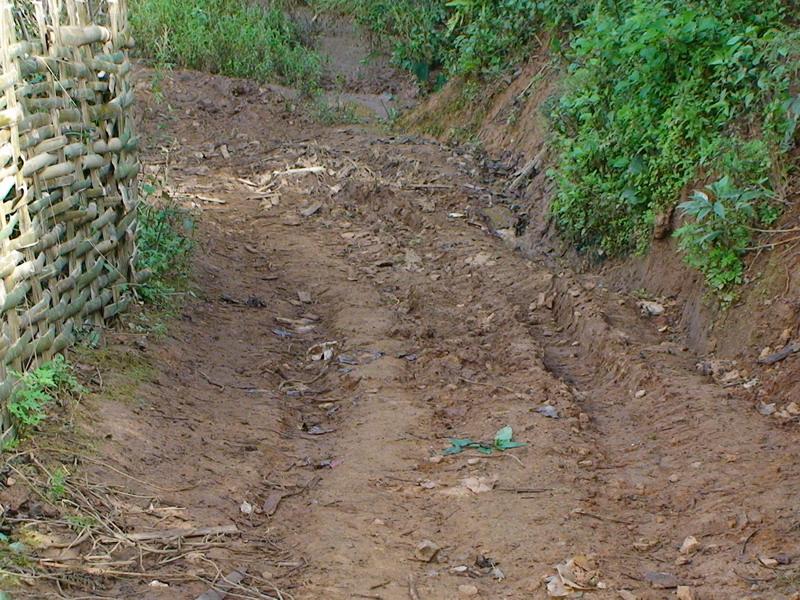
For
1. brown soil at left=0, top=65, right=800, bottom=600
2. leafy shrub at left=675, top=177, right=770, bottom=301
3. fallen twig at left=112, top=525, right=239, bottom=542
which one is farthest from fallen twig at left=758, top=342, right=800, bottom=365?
fallen twig at left=112, top=525, right=239, bottom=542

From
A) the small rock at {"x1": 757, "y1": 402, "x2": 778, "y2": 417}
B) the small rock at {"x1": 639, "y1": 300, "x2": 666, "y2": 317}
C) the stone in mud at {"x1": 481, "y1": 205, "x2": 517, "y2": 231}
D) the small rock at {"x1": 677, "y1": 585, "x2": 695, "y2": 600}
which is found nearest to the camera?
the small rock at {"x1": 677, "y1": 585, "x2": 695, "y2": 600}

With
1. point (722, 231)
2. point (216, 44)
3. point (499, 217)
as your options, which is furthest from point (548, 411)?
point (216, 44)

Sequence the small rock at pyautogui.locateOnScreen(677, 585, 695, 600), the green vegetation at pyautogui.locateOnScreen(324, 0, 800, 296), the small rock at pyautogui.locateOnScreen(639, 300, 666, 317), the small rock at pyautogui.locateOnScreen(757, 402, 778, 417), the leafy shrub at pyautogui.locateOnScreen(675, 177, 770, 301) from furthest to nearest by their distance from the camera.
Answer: the small rock at pyautogui.locateOnScreen(639, 300, 666, 317) → the green vegetation at pyautogui.locateOnScreen(324, 0, 800, 296) → the leafy shrub at pyautogui.locateOnScreen(675, 177, 770, 301) → the small rock at pyautogui.locateOnScreen(757, 402, 778, 417) → the small rock at pyautogui.locateOnScreen(677, 585, 695, 600)

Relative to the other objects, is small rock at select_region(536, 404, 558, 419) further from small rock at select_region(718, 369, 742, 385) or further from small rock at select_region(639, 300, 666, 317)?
small rock at select_region(639, 300, 666, 317)

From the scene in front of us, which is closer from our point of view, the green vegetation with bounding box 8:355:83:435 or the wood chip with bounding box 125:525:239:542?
the wood chip with bounding box 125:525:239:542

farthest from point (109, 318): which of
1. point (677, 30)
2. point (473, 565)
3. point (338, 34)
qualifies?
point (338, 34)

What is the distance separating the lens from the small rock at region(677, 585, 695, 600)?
3506 mm

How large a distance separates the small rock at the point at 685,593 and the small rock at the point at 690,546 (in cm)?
29

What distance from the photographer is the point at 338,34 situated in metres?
16.1

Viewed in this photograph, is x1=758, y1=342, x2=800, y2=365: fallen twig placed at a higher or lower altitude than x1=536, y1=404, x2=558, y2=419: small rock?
higher

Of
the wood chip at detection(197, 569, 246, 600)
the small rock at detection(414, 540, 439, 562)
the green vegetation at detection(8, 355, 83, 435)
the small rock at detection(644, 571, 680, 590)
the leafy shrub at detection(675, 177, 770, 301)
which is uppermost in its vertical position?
the leafy shrub at detection(675, 177, 770, 301)

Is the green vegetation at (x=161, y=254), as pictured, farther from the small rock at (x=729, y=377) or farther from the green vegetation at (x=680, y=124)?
the small rock at (x=729, y=377)

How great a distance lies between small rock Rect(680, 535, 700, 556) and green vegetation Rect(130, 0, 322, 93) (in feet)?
37.1

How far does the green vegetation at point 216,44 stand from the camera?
1417 centimetres
